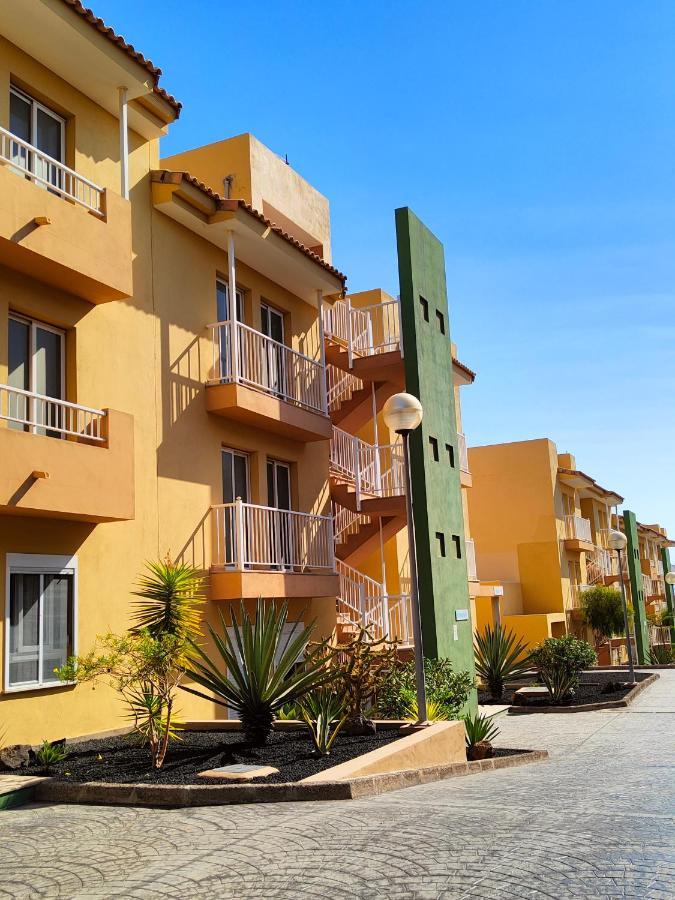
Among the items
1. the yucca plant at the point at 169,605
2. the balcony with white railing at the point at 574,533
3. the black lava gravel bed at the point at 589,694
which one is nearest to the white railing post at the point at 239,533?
the yucca plant at the point at 169,605

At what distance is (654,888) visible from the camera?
4.60 m

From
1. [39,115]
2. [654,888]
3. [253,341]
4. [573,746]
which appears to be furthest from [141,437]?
[654,888]

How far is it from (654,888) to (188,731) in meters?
8.65

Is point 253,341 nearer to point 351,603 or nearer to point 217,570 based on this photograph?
point 217,570

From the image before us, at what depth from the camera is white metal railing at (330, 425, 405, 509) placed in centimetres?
2014

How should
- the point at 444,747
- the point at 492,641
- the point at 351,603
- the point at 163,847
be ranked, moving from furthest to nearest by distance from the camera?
the point at 492,641
the point at 351,603
the point at 444,747
the point at 163,847

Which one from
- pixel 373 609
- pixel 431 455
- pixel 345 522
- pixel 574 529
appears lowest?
pixel 373 609

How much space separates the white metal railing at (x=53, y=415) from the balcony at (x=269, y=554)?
3.40m

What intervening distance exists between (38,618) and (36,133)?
6.68 meters

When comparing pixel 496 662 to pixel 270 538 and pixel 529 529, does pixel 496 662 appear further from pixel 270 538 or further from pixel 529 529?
pixel 529 529

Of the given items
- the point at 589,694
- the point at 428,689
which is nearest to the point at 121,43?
the point at 428,689

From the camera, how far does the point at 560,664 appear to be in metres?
20.4

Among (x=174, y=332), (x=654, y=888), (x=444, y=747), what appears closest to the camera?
(x=654, y=888)

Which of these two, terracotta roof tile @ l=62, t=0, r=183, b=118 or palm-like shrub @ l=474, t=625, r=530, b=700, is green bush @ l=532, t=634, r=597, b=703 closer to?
palm-like shrub @ l=474, t=625, r=530, b=700
